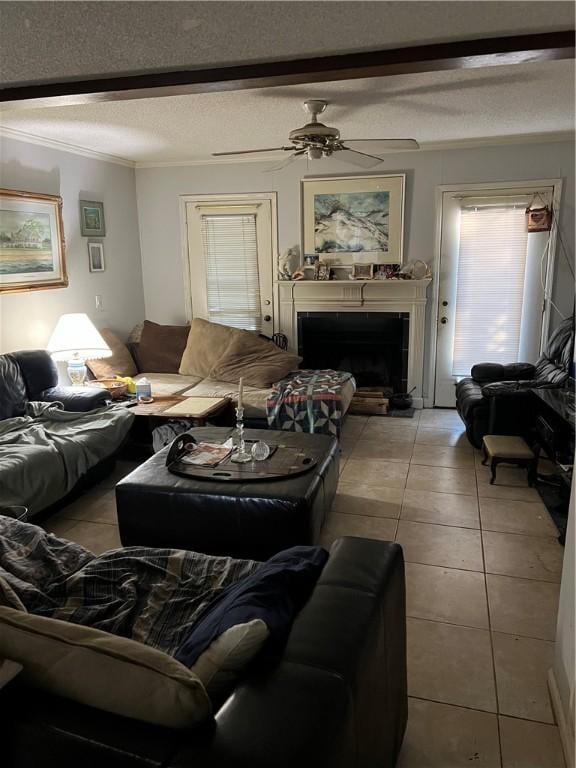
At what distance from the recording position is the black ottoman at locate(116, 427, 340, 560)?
2.63m

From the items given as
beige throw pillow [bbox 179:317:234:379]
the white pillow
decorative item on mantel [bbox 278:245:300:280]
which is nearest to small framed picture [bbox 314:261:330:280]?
decorative item on mantel [bbox 278:245:300:280]

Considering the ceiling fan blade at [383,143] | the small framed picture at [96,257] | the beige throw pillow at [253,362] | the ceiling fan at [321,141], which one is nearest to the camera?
the ceiling fan at [321,141]

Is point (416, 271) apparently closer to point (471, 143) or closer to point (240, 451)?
point (471, 143)

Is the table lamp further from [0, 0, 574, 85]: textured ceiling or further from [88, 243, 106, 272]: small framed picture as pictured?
[0, 0, 574, 85]: textured ceiling

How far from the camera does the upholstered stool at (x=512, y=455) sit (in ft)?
12.1

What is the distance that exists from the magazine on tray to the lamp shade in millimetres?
1774

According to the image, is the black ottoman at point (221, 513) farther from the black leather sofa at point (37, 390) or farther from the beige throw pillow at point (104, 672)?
the beige throw pillow at point (104, 672)

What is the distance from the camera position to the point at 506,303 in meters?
5.23

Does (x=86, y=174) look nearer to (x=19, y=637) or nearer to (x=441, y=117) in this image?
(x=441, y=117)

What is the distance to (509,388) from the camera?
161 inches

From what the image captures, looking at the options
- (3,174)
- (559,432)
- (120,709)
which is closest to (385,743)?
(120,709)

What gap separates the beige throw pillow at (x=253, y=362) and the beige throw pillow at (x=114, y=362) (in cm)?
81

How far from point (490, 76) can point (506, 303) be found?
2.57 m

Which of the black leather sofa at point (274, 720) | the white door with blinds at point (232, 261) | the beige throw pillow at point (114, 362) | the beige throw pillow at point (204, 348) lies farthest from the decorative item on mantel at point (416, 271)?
the black leather sofa at point (274, 720)
